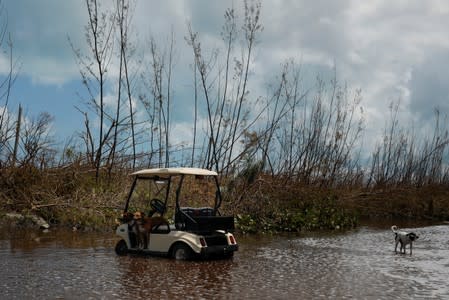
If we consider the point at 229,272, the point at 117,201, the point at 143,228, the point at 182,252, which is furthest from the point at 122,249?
the point at 117,201

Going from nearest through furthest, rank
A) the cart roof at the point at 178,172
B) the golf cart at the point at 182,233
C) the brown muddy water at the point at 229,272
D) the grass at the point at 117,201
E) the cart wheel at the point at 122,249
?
the brown muddy water at the point at 229,272 → the golf cart at the point at 182,233 → the cart roof at the point at 178,172 → the cart wheel at the point at 122,249 → the grass at the point at 117,201

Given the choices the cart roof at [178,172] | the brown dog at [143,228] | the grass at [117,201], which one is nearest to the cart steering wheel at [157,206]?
the brown dog at [143,228]

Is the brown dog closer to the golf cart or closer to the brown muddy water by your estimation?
the golf cart

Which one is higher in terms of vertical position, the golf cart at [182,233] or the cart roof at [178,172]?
the cart roof at [178,172]

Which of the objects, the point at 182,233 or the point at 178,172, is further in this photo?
the point at 178,172

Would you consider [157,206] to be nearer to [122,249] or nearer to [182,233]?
[182,233]

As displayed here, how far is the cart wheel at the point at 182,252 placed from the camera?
11.1 metres

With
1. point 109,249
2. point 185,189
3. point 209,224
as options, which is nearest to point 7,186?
point 185,189

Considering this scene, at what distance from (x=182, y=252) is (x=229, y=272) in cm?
157

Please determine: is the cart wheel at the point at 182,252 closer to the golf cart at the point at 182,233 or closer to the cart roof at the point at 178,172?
the golf cart at the point at 182,233

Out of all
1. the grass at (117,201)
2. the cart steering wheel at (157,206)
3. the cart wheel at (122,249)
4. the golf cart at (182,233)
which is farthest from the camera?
the grass at (117,201)

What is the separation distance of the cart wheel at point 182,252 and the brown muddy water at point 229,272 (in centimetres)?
19

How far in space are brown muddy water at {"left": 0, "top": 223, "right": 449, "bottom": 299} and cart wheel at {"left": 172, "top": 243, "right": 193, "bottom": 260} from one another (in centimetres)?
19

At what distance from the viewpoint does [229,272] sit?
9906 mm
